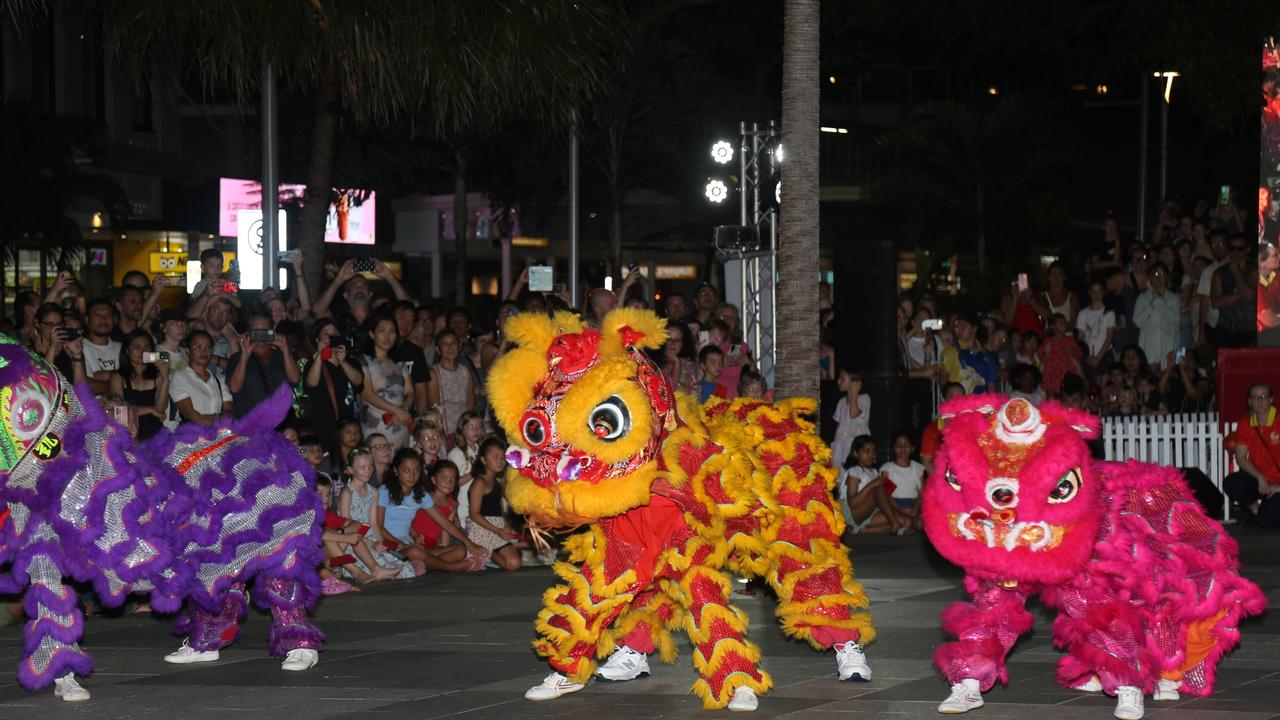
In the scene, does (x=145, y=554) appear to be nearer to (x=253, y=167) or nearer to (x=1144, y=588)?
(x=1144, y=588)

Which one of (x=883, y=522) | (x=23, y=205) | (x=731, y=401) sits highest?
(x=23, y=205)

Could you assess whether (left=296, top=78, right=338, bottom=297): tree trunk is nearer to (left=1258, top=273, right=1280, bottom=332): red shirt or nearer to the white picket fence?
the white picket fence

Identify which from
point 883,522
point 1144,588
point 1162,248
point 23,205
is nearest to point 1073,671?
point 1144,588

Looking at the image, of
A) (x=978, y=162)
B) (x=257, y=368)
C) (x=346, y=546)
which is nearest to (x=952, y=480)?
(x=346, y=546)

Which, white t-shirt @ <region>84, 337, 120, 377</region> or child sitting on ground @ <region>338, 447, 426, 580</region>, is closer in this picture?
white t-shirt @ <region>84, 337, 120, 377</region>

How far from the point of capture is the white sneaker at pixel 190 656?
7.98 m

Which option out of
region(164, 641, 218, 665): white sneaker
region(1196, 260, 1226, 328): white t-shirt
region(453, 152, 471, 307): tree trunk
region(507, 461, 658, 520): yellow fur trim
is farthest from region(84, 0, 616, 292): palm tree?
region(453, 152, 471, 307): tree trunk

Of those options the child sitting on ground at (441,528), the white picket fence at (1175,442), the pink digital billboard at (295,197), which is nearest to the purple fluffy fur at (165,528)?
the child sitting on ground at (441,528)

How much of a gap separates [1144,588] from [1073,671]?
1.48 feet

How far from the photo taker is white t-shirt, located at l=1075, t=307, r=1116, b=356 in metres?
15.7

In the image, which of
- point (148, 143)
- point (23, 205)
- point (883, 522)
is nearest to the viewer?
point (883, 522)

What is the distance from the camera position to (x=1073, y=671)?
663 cm

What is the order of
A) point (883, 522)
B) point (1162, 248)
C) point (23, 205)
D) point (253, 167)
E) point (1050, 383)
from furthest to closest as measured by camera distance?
point (253, 167) → point (23, 205) → point (1162, 248) → point (1050, 383) → point (883, 522)

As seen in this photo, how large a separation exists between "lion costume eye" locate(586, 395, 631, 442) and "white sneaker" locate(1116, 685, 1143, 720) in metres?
2.14
